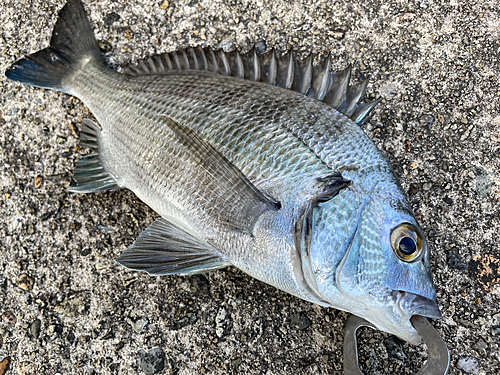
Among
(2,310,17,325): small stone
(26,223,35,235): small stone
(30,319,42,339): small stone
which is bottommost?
(2,310,17,325): small stone

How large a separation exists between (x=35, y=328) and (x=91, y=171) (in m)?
0.87

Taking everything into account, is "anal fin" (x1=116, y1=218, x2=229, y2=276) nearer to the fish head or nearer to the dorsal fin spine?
the fish head

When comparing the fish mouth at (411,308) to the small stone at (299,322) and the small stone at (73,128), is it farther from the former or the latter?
the small stone at (73,128)

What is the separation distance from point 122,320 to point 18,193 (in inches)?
37.0

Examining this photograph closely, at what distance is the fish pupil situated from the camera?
1.27m

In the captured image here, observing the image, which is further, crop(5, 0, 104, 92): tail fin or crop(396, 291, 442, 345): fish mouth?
crop(5, 0, 104, 92): tail fin

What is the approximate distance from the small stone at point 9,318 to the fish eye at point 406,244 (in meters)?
1.93

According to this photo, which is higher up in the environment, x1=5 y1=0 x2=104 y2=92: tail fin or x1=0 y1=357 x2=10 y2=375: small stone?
x1=5 y1=0 x2=104 y2=92: tail fin

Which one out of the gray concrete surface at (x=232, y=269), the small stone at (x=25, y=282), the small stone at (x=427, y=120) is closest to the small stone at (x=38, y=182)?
the gray concrete surface at (x=232, y=269)

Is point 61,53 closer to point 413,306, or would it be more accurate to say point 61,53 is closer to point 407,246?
point 407,246

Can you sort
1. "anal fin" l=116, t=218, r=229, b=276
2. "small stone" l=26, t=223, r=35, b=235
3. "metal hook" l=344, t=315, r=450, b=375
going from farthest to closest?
1. "small stone" l=26, t=223, r=35, b=235
2. "anal fin" l=116, t=218, r=229, b=276
3. "metal hook" l=344, t=315, r=450, b=375

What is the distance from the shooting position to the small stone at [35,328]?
1.88m

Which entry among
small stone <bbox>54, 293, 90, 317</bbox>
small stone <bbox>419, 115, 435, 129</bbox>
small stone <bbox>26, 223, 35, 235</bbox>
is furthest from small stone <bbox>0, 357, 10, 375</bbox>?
small stone <bbox>419, 115, 435, 129</bbox>

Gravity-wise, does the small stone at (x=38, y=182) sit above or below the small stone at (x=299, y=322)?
below
